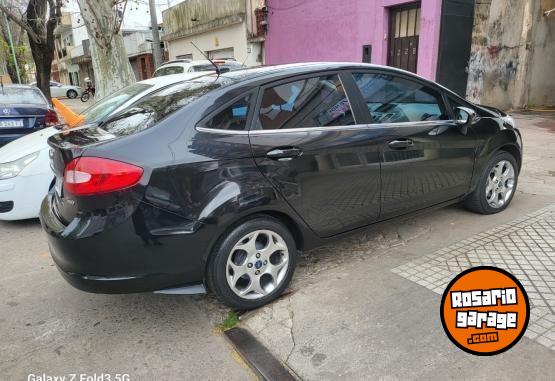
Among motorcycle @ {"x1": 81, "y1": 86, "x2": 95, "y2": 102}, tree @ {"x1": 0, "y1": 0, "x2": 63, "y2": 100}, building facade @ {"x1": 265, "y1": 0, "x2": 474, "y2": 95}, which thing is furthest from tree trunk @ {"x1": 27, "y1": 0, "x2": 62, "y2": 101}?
motorcycle @ {"x1": 81, "y1": 86, "x2": 95, "y2": 102}

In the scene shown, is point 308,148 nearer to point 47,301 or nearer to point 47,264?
point 47,301

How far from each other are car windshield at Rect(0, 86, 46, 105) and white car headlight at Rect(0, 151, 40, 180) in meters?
2.41

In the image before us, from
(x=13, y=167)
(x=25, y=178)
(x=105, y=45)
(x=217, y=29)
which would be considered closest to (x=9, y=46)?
(x=217, y=29)

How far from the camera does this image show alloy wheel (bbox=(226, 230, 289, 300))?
2.88m

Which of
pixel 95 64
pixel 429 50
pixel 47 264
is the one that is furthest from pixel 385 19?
pixel 47 264

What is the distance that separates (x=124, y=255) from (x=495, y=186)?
360cm

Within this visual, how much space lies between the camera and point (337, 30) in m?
13.2

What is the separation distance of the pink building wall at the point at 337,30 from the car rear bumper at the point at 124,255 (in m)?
9.62

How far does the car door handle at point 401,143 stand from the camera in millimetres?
3467

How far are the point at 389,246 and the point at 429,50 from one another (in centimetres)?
809

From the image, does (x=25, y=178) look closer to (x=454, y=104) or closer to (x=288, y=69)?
(x=288, y=69)

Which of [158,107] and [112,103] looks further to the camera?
[112,103]

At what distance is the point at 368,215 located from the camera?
348cm

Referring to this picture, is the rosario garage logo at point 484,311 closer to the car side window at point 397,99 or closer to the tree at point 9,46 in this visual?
the car side window at point 397,99
